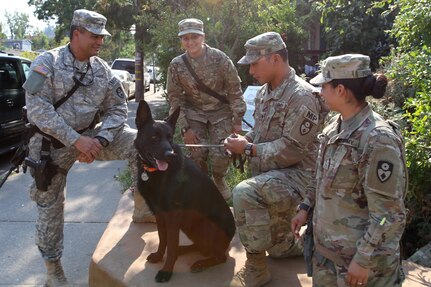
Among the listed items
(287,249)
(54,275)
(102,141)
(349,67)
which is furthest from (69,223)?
(349,67)

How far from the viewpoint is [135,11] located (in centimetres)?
1614

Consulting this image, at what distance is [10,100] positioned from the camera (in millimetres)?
8109

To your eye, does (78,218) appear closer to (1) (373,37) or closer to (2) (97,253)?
(2) (97,253)

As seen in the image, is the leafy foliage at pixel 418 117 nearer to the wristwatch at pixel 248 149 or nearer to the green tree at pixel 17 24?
the wristwatch at pixel 248 149

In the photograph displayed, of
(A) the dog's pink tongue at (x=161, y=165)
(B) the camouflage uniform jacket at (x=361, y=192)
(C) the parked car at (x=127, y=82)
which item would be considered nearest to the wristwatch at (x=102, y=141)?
(A) the dog's pink tongue at (x=161, y=165)

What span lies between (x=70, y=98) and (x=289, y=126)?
5.60 ft

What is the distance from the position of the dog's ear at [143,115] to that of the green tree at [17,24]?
100354 millimetres

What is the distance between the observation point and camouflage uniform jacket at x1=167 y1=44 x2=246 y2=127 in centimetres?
433

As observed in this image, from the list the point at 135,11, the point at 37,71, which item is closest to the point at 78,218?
the point at 37,71

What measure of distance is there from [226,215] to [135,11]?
14380mm

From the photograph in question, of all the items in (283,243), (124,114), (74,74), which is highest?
(74,74)

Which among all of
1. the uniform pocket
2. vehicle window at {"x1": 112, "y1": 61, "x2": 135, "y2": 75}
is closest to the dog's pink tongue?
the uniform pocket

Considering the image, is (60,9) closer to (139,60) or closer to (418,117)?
(139,60)

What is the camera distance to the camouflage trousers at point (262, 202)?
277 cm
